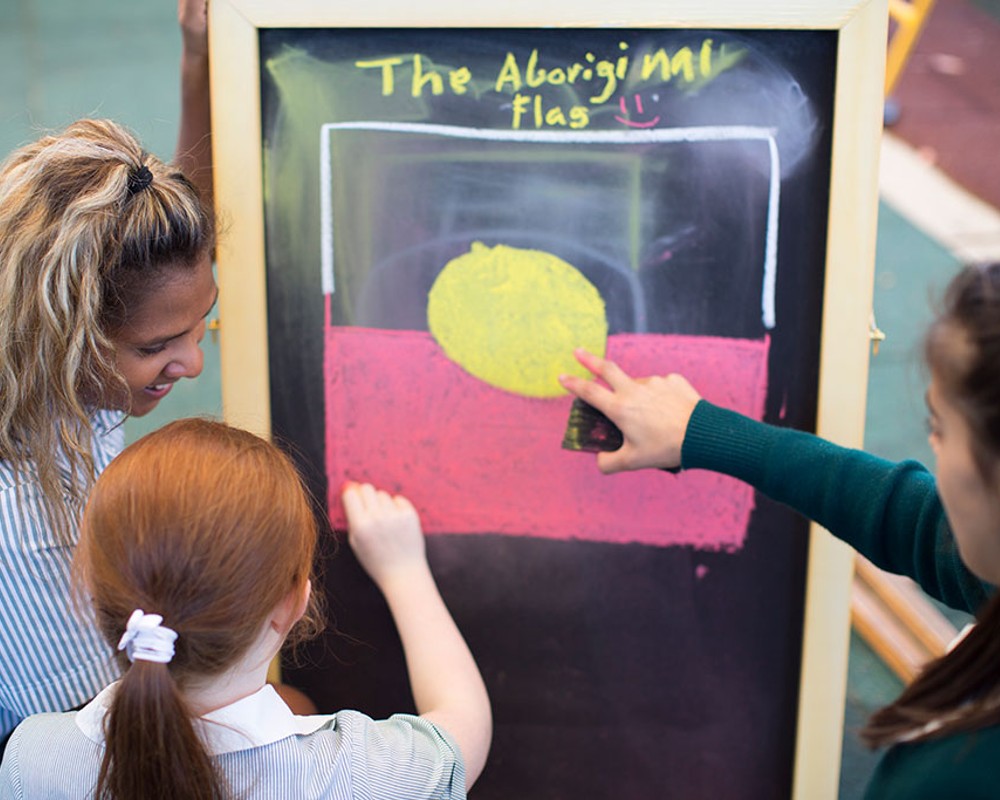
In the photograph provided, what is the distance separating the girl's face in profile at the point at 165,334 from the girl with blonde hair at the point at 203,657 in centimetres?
24

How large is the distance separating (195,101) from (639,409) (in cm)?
69

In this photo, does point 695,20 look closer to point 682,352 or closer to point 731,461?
point 682,352

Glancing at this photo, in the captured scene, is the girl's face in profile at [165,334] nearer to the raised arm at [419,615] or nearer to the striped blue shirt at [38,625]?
the striped blue shirt at [38,625]

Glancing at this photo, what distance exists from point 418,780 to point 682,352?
1.95 feet

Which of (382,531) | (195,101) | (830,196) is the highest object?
(195,101)

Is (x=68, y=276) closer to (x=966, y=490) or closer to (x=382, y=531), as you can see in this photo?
(x=382, y=531)

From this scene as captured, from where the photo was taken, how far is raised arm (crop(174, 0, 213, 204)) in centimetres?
118

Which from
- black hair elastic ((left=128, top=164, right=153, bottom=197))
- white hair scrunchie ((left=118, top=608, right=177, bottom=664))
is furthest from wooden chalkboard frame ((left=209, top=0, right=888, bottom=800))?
white hair scrunchie ((left=118, top=608, right=177, bottom=664))

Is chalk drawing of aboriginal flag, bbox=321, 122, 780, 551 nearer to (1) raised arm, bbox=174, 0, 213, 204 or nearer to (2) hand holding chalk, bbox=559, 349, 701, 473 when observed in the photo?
(2) hand holding chalk, bbox=559, 349, 701, 473

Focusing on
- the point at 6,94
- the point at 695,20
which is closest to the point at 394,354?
the point at 695,20

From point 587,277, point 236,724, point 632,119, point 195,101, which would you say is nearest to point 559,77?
point 632,119

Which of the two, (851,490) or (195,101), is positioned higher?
(195,101)

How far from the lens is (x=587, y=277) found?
1.19 metres

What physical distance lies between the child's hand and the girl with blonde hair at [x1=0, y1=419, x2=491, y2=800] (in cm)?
30
